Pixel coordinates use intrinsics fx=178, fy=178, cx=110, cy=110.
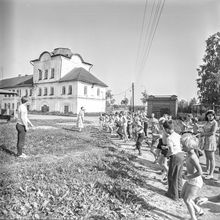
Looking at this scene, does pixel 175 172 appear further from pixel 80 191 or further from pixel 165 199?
pixel 80 191

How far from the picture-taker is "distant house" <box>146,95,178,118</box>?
34.3 metres

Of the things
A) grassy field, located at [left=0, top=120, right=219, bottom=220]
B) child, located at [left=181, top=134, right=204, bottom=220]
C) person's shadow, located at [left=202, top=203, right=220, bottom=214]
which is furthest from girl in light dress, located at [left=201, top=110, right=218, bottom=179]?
child, located at [left=181, top=134, right=204, bottom=220]

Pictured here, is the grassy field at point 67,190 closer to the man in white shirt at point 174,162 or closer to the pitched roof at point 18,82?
the man in white shirt at point 174,162

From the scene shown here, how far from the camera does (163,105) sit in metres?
34.7

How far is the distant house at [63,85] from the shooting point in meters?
36.6

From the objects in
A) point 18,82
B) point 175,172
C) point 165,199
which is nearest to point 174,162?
point 175,172

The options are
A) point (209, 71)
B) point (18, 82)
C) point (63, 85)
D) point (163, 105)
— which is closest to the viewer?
point (209, 71)

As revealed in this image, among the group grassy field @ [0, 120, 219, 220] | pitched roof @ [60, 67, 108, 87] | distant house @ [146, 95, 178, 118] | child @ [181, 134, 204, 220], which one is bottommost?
grassy field @ [0, 120, 219, 220]

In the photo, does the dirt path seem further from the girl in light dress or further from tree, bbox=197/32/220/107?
tree, bbox=197/32/220/107

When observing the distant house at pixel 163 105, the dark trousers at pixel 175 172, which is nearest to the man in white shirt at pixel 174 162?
the dark trousers at pixel 175 172

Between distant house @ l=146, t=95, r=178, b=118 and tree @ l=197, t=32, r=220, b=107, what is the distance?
5184 millimetres

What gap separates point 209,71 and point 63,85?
27459mm

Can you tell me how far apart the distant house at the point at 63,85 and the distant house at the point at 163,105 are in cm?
1173

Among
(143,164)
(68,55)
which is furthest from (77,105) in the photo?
(143,164)
